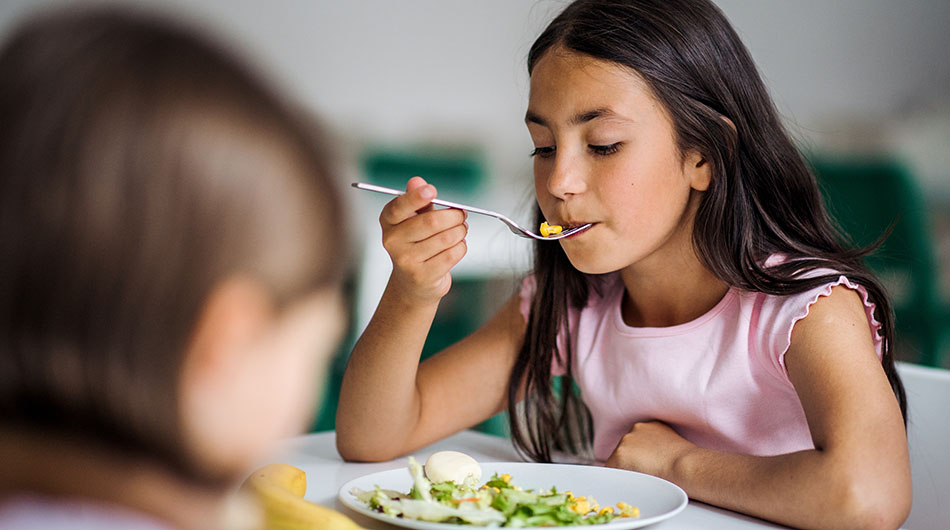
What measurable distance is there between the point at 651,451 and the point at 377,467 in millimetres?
349

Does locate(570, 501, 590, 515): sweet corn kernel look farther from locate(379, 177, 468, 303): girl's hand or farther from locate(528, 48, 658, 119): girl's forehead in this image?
locate(528, 48, 658, 119): girl's forehead

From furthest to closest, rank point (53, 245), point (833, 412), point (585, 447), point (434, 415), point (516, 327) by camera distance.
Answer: point (585, 447)
point (516, 327)
point (434, 415)
point (833, 412)
point (53, 245)

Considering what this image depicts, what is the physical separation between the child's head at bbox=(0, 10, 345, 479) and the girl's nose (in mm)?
640

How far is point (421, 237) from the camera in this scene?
1.02 metres

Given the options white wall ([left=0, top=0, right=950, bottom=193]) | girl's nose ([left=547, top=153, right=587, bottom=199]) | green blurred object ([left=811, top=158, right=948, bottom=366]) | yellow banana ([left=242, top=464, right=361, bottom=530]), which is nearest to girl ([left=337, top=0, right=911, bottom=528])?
girl's nose ([left=547, top=153, right=587, bottom=199])

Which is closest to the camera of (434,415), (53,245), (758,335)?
(53,245)

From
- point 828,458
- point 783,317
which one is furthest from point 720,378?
point 828,458

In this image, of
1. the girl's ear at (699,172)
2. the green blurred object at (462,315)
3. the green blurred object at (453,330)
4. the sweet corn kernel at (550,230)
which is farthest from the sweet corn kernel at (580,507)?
the green blurred object at (462,315)

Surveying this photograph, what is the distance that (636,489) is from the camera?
912 millimetres

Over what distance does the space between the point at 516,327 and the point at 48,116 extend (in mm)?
981

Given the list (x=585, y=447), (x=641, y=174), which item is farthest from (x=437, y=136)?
(x=641, y=174)

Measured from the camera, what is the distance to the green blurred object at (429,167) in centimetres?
312

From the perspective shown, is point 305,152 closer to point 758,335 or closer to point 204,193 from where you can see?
point 204,193

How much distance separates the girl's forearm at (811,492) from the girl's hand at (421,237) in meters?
0.39
